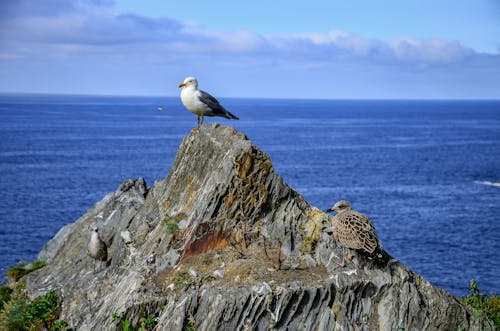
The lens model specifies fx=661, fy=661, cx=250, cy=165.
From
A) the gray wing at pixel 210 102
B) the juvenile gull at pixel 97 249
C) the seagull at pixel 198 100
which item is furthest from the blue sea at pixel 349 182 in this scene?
the gray wing at pixel 210 102

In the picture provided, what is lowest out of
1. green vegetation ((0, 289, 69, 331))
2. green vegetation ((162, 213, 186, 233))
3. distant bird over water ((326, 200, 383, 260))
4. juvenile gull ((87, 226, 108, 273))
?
green vegetation ((0, 289, 69, 331))

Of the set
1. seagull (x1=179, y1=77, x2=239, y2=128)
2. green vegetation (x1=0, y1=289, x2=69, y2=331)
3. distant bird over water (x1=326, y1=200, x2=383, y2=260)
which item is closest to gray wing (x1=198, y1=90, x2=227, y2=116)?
seagull (x1=179, y1=77, x2=239, y2=128)

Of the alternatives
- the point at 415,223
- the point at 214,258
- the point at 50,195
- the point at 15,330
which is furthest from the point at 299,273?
the point at 50,195

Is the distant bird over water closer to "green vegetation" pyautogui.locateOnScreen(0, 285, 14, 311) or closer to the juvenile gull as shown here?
the juvenile gull

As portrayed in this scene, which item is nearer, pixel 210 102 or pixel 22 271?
pixel 210 102

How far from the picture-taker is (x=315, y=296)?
16.8 metres

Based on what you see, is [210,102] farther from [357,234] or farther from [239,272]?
[357,234]

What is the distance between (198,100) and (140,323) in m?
8.59

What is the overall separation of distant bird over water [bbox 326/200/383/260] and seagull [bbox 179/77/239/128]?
21.0 ft

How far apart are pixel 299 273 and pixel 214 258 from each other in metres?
2.43

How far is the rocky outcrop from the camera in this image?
16672mm

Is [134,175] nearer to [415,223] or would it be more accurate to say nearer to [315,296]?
[415,223]

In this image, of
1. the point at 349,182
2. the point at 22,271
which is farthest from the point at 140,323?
the point at 349,182

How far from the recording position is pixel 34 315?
20.7 metres
